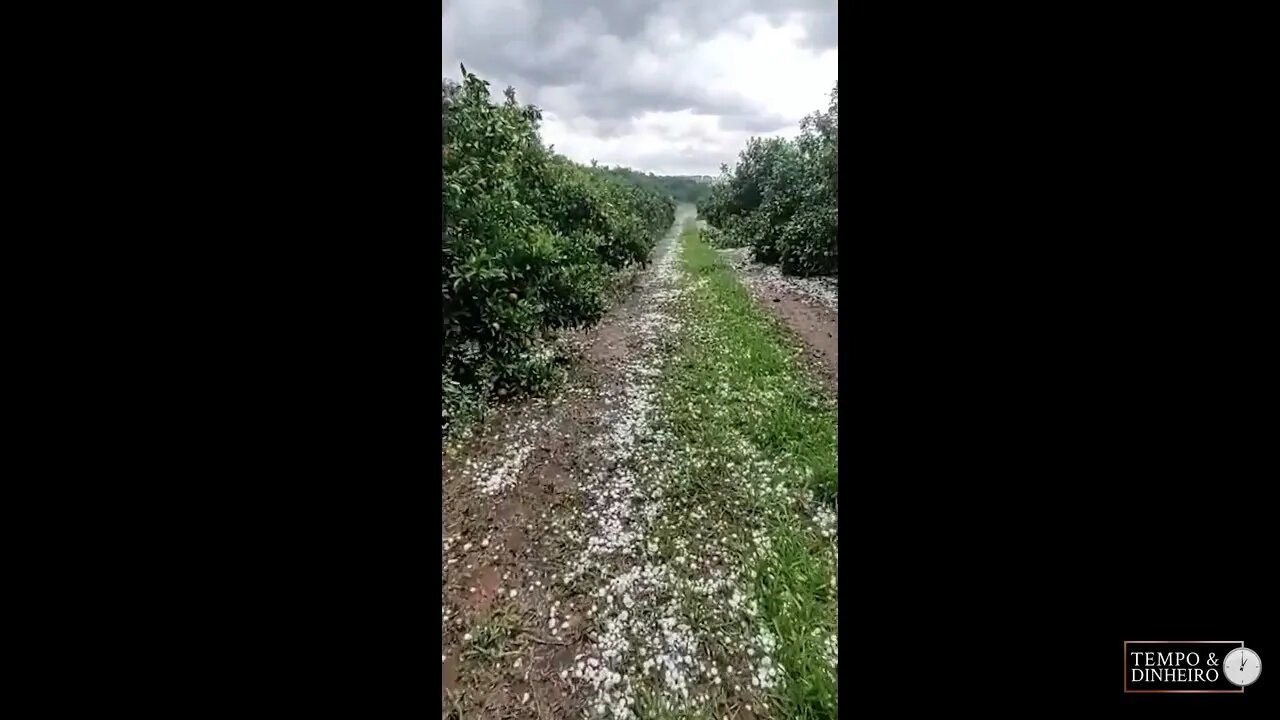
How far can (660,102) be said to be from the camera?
1.30 m

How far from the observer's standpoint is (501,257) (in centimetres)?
215

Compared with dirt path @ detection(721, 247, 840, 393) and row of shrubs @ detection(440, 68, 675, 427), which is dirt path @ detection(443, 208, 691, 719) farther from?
dirt path @ detection(721, 247, 840, 393)

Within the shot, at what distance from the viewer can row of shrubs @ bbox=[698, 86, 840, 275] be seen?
3980mm

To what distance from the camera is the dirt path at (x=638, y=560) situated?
43.1 inches
